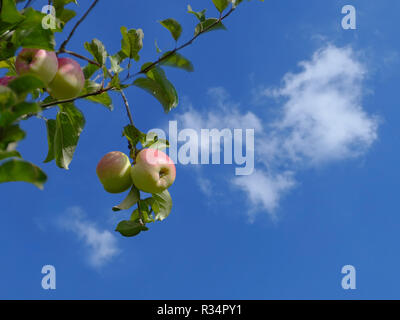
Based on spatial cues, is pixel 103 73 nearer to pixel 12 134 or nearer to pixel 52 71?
pixel 52 71

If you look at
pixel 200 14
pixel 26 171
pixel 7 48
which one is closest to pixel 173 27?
pixel 200 14

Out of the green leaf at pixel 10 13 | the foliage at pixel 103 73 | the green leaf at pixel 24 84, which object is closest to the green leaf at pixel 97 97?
the foliage at pixel 103 73

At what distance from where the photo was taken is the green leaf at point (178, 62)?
165 cm

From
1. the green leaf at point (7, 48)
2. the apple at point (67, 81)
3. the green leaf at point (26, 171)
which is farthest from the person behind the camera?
the apple at point (67, 81)

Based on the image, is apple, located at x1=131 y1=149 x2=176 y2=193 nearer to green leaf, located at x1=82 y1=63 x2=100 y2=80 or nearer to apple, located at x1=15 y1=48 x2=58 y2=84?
green leaf, located at x1=82 y1=63 x2=100 y2=80

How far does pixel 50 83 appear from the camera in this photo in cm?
155

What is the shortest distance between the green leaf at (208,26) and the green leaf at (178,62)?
0.37 feet

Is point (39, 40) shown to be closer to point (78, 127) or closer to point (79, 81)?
point (79, 81)

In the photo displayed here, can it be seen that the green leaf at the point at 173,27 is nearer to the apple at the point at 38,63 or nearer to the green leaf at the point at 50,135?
the apple at the point at 38,63

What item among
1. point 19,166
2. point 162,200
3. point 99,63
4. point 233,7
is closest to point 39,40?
point 99,63

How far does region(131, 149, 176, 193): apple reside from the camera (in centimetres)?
176

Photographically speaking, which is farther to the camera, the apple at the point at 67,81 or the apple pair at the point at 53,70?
the apple at the point at 67,81

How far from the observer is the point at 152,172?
1739mm

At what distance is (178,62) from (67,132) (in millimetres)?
524
